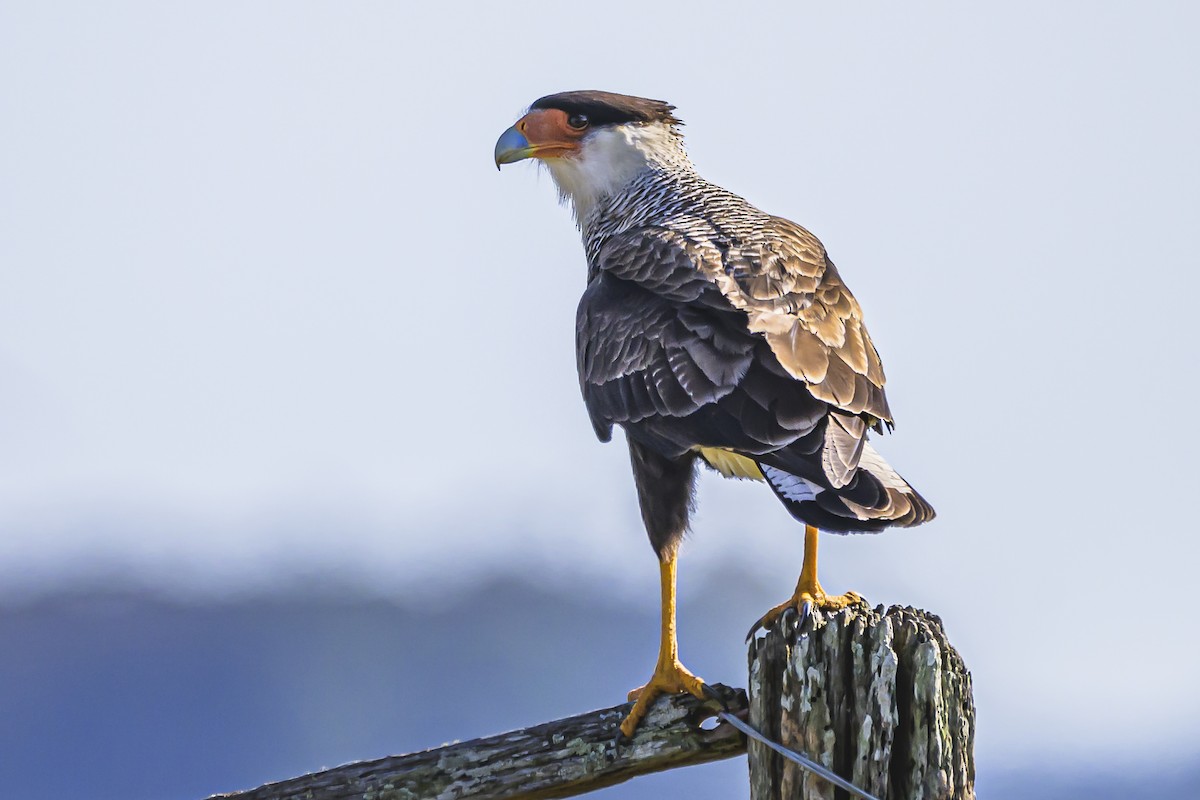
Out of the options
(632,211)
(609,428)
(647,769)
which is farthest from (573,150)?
(647,769)

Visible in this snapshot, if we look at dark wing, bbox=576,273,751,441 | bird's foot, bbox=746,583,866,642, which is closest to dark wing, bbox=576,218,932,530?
dark wing, bbox=576,273,751,441

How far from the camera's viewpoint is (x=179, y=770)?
217ft

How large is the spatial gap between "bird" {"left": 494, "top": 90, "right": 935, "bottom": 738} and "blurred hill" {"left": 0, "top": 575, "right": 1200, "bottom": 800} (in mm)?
56011

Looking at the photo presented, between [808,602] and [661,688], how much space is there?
0.65m

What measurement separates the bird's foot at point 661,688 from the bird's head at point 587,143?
3.34 metres

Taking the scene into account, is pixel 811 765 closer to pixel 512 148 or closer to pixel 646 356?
pixel 646 356

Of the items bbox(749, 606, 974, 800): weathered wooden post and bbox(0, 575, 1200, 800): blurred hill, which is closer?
bbox(749, 606, 974, 800): weathered wooden post

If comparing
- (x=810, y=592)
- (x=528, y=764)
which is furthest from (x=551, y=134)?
(x=528, y=764)

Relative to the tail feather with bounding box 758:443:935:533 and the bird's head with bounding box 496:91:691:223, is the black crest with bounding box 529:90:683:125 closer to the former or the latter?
the bird's head with bounding box 496:91:691:223

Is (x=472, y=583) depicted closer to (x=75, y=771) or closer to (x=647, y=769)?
(x=75, y=771)

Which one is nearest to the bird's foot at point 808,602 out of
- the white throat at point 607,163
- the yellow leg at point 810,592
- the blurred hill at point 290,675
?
the yellow leg at point 810,592

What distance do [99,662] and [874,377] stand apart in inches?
2867

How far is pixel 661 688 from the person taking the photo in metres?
7.10

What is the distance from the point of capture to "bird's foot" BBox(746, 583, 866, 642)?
6938mm
